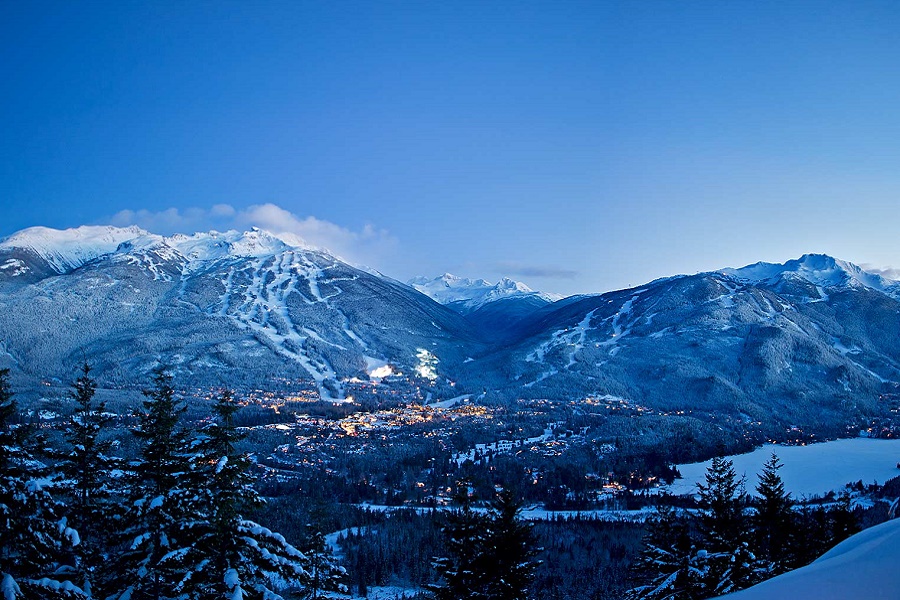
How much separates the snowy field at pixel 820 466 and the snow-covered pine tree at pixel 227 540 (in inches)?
5085

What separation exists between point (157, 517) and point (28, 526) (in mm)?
2535

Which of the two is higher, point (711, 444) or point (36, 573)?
A: point (36, 573)

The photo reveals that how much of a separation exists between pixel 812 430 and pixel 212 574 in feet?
691

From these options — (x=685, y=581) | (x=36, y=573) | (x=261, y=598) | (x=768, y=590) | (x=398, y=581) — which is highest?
(x=768, y=590)

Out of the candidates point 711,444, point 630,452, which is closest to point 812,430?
point 711,444

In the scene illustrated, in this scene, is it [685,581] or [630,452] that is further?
[630,452]

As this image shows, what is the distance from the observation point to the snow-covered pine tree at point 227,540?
12.2 metres

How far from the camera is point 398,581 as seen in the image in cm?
7831

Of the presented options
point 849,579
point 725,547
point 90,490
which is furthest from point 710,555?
point 90,490

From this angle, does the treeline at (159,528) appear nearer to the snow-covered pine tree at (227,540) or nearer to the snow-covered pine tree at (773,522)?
the snow-covered pine tree at (227,540)

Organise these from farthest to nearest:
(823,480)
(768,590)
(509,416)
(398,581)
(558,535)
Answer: (509,416) → (823,480) → (558,535) → (398,581) → (768,590)

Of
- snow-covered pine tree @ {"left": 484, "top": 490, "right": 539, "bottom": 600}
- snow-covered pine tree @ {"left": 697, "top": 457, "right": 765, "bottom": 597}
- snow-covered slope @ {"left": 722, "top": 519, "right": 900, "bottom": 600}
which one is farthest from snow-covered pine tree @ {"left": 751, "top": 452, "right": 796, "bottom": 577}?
snow-covered slope @ {"left": 722, "top": 519, "right": 900, "bottom": 600}

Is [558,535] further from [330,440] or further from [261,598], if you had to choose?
[261,598]

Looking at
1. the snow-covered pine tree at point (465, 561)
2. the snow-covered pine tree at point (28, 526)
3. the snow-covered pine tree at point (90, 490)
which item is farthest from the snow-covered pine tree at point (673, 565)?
the snow-covered pine tree at point (28, 526)
